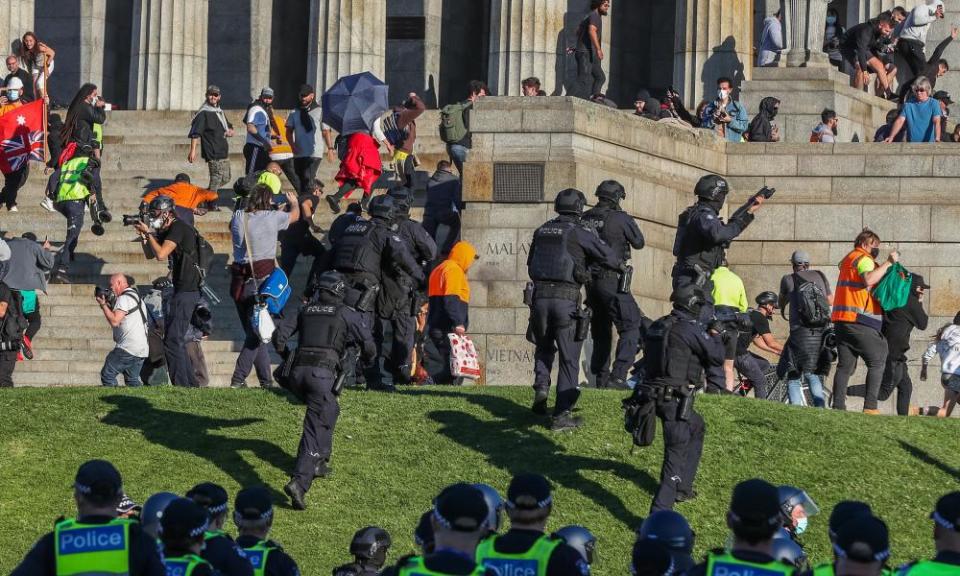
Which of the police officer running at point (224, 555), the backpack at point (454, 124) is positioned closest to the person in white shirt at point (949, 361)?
the backpack at point (454, 124)

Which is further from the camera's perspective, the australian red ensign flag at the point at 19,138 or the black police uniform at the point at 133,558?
the australian red ensign flag at the point at 19,138

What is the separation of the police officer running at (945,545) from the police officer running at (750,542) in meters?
0.53

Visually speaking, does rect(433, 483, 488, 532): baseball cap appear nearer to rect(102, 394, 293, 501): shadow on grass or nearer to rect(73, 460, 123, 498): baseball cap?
rect(73, 460, 123, 498): baseball cap

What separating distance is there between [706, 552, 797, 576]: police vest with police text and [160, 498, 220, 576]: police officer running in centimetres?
225

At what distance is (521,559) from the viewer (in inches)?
394

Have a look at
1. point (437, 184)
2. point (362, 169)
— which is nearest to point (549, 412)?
point (437, 184)

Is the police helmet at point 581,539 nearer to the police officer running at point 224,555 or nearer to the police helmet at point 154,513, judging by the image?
the police officer running at point 224,555

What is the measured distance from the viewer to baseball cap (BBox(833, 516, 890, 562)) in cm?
927

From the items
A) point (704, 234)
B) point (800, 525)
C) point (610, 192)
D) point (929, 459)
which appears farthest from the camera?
point (704, 234)

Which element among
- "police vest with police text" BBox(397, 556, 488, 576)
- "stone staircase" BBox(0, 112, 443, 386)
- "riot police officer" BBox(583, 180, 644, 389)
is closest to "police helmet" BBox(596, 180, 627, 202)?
"riot police officer" BBox(583, 180, 644, 389)

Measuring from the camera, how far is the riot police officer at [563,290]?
17188 mm

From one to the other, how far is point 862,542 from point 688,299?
6.59 m

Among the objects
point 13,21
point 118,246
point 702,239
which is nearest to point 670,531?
point 702,239

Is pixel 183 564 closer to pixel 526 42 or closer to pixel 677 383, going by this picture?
pixel 677 383
